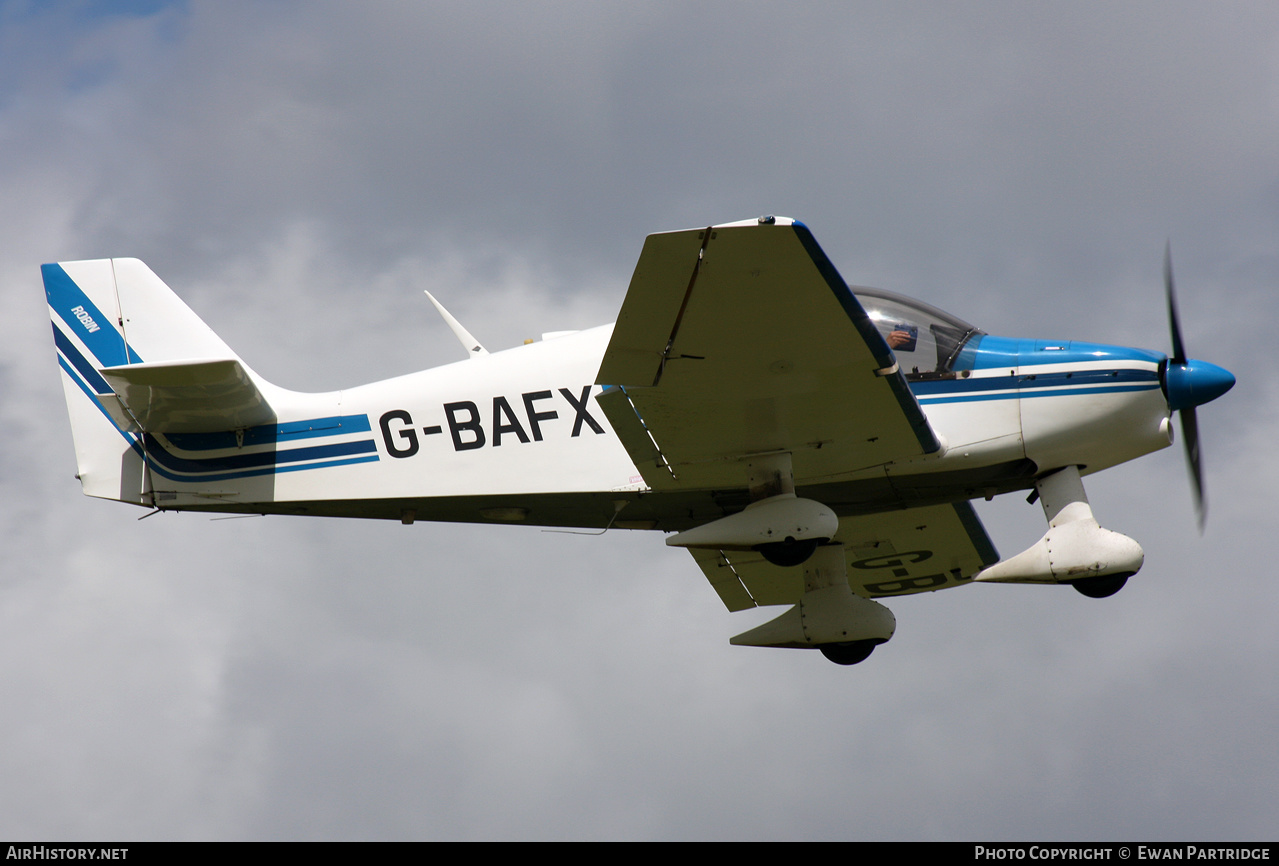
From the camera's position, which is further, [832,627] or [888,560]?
[888,560]

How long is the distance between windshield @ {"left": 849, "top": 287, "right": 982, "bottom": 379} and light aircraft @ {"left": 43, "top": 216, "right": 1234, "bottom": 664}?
0.02 meters

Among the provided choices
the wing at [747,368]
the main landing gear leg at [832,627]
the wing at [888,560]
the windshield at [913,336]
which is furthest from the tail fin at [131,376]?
the windshield at [913,336]

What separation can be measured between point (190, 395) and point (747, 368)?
15.5 ft

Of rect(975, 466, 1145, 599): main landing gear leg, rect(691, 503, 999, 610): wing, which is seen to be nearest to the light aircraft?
rect(975, 466, 1145, 599): main landing gear leg

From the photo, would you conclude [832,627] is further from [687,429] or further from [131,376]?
[131,376]

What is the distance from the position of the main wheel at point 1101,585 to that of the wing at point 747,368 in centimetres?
150

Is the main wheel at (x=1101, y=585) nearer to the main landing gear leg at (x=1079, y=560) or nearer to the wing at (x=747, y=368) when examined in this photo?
the main landing gear leg at (x=1079, y=560)

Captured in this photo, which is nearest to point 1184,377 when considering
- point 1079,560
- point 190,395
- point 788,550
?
point 1079,560

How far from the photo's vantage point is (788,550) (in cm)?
977

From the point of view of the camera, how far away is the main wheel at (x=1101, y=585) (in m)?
9.72

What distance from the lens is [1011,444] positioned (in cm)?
1013

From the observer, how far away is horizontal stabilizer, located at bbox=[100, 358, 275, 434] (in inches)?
401
